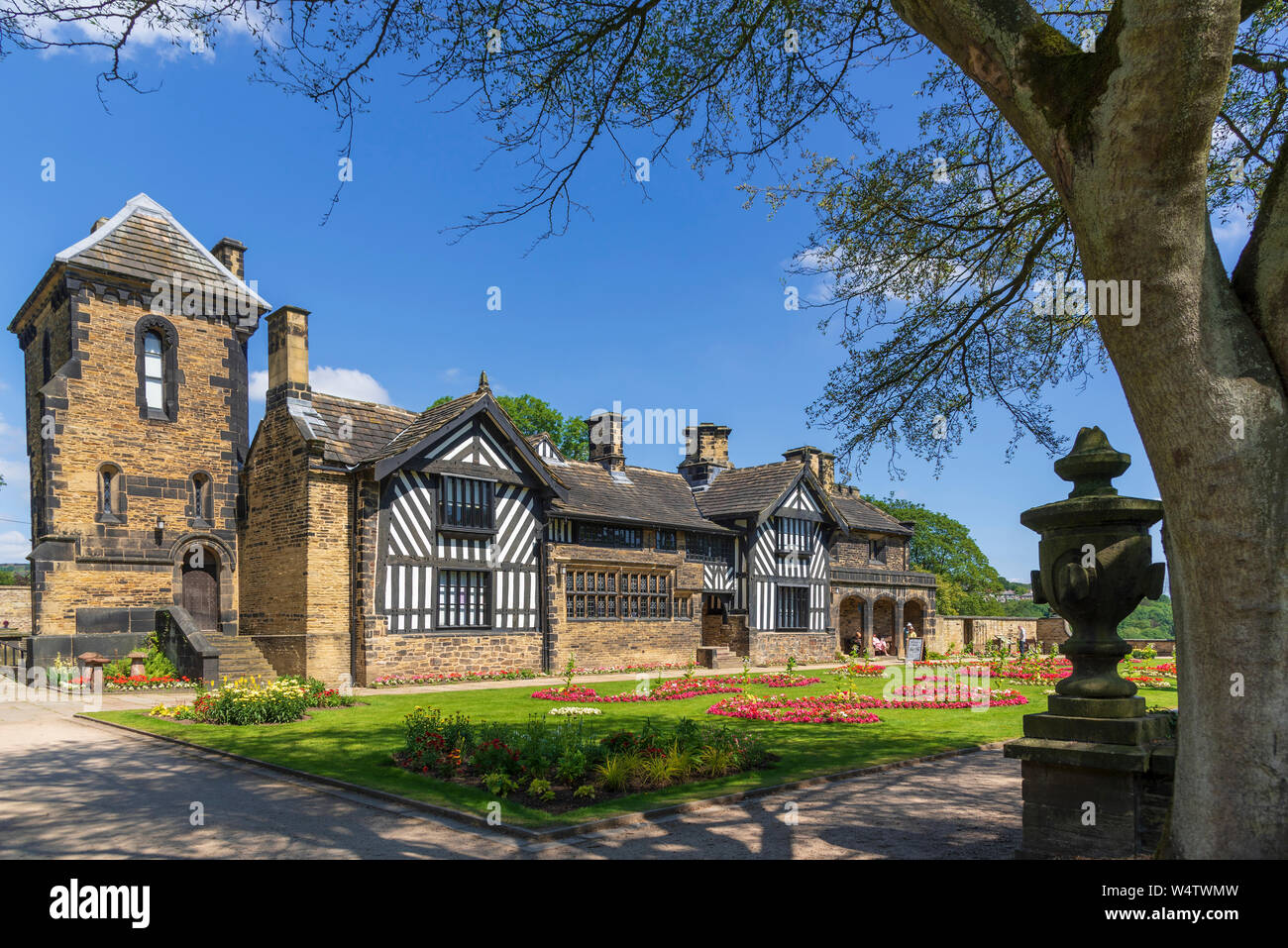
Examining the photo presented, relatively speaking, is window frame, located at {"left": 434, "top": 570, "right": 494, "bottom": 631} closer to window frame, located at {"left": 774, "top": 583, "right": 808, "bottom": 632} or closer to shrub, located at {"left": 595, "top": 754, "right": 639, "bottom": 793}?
window frame, located at {"left": 774, "top": 583, "right": 808, "bottom": 632}

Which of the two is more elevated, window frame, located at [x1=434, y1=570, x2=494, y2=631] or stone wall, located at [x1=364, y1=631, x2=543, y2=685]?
window frame, located at [x1=434, y1=570, x2=494, y2=631]

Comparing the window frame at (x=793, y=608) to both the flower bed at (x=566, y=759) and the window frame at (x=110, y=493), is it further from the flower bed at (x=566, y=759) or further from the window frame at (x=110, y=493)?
the flower bed at (x=566, y=759)

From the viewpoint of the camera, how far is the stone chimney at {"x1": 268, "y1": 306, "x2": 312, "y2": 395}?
22156mm

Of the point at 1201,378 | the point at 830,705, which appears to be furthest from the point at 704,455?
the point at 1201,378

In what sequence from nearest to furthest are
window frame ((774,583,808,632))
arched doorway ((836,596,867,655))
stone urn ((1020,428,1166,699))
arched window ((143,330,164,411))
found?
stone urn ((1020,428,1166,699)) → arched window ((143,330,164,411)) → window frame ((774,583,808,632)) → arched doorway ((836,596,867,655))

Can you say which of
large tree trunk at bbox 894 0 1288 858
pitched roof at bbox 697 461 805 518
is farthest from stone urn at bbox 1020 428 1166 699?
pitched roof at bbox 697 461 805 518

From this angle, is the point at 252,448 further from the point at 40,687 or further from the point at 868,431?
the point at 868,431

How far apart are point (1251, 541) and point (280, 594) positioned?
2223 cm

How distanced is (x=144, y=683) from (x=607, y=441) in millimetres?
17815

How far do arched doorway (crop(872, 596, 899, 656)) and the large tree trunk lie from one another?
35.3 metres

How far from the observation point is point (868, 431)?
939 cm

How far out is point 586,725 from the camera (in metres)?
12.5

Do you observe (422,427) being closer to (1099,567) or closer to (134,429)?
(134,429)
